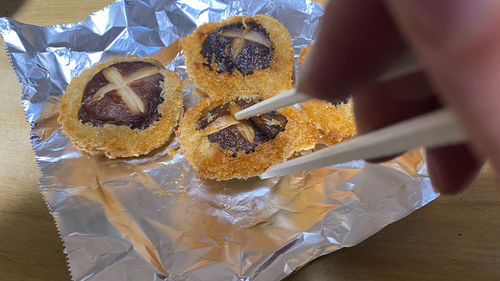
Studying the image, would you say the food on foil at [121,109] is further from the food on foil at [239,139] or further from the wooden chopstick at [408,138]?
the wooden chopstick at [408,138]

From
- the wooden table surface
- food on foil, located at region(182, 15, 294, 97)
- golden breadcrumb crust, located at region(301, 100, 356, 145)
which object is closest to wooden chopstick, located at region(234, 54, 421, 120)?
food on foil, located at region(182, 15, 294, 97)

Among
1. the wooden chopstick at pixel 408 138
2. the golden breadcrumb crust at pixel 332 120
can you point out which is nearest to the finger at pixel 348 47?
the wooden chopstick at pixel 408 138

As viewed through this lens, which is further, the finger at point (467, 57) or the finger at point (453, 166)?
the finger at point (453, 166)

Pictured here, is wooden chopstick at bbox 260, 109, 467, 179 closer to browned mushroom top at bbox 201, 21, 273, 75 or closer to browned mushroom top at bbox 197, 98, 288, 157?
browned mushroom top at bbox 197, 98, 288, 157

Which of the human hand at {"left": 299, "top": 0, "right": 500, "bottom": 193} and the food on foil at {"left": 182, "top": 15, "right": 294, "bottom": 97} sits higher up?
the human hand at {"left": 299, "top": 0, "right": 500, "bottom": 193}

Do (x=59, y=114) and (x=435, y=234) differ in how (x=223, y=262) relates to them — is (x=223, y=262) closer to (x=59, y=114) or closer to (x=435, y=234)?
(x=435, y=234)

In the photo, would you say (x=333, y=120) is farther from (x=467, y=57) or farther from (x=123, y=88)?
(x=467, y=57)
